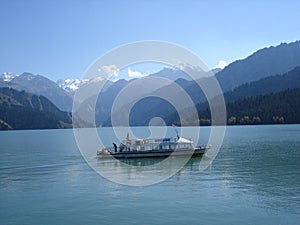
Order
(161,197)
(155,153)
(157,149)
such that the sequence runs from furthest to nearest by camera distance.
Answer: (157,149), (155,153), (161,197)

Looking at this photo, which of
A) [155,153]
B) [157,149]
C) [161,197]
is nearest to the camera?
[161,197]

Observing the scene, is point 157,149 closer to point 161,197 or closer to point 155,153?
point 155,153

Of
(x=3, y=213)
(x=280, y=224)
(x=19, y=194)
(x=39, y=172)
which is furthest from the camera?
(x=39, y=172)

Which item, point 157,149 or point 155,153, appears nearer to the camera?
point 155,153

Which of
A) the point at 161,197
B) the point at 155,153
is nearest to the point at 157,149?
the point at 155,153

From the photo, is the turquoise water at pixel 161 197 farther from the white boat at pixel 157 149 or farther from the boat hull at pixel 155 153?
the white boat at pixel 157 149

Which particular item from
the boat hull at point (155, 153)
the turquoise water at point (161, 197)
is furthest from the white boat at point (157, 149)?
the turquoise water at point (161, 197)

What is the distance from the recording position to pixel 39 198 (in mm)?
46562

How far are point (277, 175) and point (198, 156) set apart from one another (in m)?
32.8

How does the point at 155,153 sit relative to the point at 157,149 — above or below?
below

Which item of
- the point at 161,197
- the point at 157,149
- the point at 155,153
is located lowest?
the point at 161,197

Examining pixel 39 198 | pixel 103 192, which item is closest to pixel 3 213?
pixel 39 198

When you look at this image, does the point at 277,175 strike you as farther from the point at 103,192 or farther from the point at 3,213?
the point at 3,213

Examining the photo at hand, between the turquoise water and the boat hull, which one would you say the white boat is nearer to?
the boat hull
